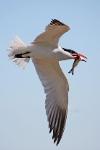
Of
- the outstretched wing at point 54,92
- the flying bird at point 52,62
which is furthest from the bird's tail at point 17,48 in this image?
the outstretched wing at point 54,92

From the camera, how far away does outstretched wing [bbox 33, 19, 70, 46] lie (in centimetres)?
895

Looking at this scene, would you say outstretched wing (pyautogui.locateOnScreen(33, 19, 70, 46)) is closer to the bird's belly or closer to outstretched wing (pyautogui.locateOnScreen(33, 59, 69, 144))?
the bird's belly

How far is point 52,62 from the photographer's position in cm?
1023

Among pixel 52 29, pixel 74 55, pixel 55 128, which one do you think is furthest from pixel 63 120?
pixel 52 29

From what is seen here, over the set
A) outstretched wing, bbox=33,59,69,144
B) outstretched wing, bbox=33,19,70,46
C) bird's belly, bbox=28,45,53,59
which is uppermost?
outstretched wing, bbox=33,19,70,46

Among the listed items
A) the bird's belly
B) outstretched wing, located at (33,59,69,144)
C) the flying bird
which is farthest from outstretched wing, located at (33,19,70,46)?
outstretched wing, located at (33,59,69,144)

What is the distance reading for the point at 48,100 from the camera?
409 inches

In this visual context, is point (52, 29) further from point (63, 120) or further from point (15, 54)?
point (63, 120)

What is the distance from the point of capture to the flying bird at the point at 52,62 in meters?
9.49

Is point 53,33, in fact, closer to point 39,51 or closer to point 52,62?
point 39,51

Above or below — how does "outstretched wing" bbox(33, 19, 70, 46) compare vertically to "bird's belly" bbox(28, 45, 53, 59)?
above

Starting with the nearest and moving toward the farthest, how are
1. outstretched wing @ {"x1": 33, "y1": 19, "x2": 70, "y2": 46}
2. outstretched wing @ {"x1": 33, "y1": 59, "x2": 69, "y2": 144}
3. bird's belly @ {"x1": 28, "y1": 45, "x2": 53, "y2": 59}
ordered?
1. outstretched wing @ {"x1": 33, "y1": 19, "x2": 70, "y2": 46}
2. bird's belly @ {"x1": 28, "y1": 45, "x2": 53, "y2": 59}
3. outstretched wing @ {"x1": 33, "y1": 59, "x2": 69, "y2": 144}

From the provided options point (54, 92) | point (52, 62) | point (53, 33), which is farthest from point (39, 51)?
point (54, 92)

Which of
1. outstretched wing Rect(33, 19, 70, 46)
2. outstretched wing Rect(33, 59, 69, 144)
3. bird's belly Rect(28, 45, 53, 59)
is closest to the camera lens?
outstretched wing Rect(33, 19, 70, 46)
